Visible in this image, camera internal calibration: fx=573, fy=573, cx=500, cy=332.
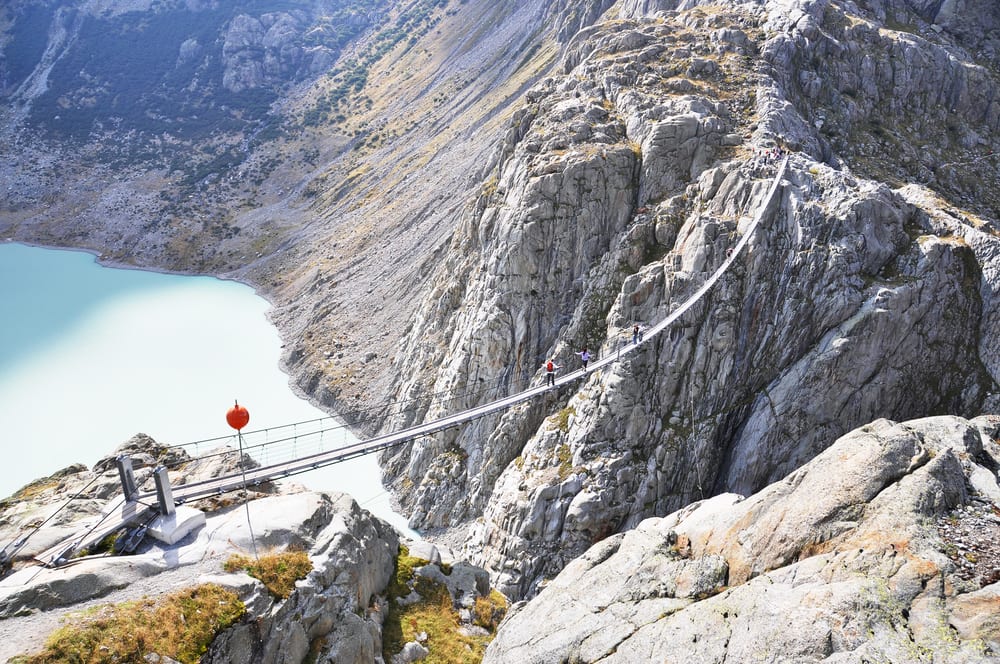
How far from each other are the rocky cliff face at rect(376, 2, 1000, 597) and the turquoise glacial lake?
979 cm

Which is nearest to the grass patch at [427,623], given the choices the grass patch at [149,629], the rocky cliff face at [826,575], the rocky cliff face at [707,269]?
the rocky cliff face at [826,575]

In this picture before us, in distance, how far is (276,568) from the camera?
11938 mm

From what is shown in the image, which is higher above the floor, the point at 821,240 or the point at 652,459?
the point at 821,240

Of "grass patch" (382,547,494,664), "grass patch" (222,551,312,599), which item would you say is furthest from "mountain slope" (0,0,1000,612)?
"grass patch" (222,551,312,599)

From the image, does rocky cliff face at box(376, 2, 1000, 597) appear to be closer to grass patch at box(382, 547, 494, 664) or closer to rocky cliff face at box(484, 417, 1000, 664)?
grass patch at box(382, 547, 494, 664)

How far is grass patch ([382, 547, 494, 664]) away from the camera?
13992mm

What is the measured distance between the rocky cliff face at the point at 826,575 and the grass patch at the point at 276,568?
4782 millimetres

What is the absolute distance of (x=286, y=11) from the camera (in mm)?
143375

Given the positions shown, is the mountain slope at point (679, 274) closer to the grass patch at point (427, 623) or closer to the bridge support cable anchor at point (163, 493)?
the grass patch at point (427, 623)

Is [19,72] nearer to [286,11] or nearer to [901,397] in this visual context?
[286,11]

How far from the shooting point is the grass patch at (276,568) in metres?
11.7

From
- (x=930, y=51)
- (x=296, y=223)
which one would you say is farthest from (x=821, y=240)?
(x=296, y=223)

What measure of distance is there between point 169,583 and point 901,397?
939 inches

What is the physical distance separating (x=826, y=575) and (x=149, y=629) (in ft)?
37.3
